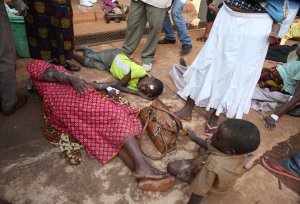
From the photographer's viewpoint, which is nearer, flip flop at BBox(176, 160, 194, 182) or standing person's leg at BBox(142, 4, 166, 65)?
flip flop at BBox(176, 160, 194, 182)

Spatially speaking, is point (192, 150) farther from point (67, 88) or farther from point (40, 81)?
point (40, 81)

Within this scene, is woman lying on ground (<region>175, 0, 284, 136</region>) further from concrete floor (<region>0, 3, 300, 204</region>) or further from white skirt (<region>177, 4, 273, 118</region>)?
concrete floor (<region>0, 3, 300, 204</region>)

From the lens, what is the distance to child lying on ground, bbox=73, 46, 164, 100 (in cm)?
316

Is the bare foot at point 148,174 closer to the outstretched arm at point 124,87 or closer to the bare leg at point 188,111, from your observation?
the bare leg at point 188,111

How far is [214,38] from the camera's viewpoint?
2.55m

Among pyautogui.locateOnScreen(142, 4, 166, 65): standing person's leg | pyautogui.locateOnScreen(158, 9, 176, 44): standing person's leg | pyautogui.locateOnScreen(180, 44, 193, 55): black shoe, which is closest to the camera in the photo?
pyautogui.locateOnScreen(142, 4, 166, 65): standing person's leg

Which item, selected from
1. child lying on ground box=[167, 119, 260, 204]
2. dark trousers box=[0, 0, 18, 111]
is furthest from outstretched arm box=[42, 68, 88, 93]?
child lying on ground box=[167, 119, 260, 204]

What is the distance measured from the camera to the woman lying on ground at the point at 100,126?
7.00 feet

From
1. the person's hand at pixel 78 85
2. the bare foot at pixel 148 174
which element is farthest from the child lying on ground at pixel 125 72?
the bare foot at pixel 148 174

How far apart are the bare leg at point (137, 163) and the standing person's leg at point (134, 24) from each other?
1.96 metres

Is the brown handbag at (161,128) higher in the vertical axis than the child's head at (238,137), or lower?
lower

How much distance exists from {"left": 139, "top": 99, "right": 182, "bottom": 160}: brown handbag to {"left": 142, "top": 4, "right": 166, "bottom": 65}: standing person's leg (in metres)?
1.41

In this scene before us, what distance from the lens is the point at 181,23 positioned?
14.3 ft

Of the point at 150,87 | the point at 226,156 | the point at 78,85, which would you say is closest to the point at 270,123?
the point at 150,87
